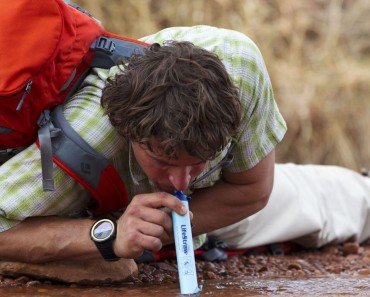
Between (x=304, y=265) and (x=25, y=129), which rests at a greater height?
(x=25, y=129)

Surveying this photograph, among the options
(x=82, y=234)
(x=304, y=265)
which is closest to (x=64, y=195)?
(x=82, y=234)

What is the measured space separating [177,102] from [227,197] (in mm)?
827

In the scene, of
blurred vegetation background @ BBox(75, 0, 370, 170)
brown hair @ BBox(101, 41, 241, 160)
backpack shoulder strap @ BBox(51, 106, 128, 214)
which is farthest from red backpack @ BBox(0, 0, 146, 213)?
blurred vegetation background @ BBox(75, 0, 370, 170)

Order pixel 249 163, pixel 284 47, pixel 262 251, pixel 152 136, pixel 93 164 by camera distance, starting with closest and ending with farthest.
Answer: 1. pixel 152 136
2. pixel 93 164
3. pixel 249 163
4. pixel 262 251
5. pixel 284 47

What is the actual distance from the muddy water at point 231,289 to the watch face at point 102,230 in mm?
194

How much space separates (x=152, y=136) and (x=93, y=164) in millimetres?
348

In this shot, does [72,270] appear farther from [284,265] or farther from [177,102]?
[284,265]

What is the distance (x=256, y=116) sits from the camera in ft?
10.3

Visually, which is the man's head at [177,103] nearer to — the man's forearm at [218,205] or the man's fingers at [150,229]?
the man's fingers at [150,229]

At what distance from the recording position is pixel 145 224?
2891 mm

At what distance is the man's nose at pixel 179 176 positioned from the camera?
279 centimetres

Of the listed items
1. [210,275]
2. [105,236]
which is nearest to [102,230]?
[105,236]

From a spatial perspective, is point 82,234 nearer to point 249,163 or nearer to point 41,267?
point 41,267

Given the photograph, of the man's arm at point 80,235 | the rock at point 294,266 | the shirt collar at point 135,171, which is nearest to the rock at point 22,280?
the man's arm at point 80,235
